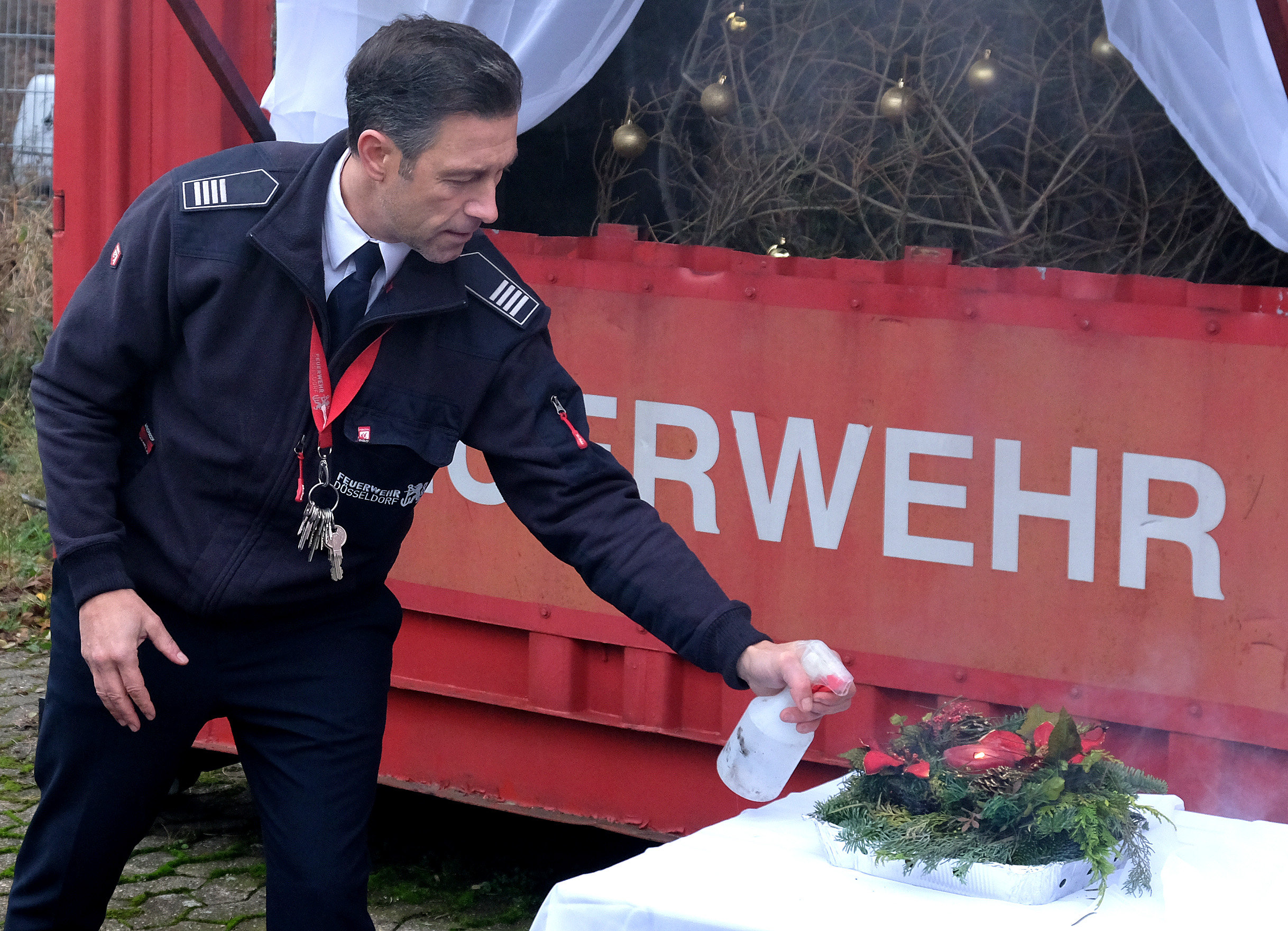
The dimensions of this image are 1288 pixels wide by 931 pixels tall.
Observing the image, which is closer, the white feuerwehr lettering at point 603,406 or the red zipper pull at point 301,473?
the red zipper pull at point 301,473

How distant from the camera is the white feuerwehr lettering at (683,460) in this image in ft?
10.3

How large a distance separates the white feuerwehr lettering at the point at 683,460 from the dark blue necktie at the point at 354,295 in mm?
1113

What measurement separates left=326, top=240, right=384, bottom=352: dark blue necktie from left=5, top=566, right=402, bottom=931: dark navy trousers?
0.44m

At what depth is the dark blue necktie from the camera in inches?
83.1

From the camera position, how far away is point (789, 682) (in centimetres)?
190

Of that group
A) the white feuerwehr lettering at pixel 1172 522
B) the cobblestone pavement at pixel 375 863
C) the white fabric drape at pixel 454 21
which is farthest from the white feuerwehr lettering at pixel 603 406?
the cobblestone pavement at pixel 375 863

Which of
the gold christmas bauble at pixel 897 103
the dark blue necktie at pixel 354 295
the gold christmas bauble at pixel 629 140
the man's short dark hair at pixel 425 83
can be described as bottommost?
the dark blue necktie at pixel 354 295

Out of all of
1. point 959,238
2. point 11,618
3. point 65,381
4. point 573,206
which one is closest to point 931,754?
point 65,381

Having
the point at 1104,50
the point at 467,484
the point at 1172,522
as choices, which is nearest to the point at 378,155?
the point at 467,484

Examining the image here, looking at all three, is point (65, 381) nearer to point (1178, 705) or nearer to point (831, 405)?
point (831, 405)

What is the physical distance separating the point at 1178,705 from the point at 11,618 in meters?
5.25

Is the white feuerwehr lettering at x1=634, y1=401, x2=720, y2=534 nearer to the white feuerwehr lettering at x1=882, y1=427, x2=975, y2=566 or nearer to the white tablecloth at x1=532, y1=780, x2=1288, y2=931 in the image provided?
the white feuerwehr lettering at x1=882, y1=427, x2=975, y2=566

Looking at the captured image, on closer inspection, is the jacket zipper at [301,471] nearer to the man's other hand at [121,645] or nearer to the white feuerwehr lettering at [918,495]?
the man's other hand at [121,645]

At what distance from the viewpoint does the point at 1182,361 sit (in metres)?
2.70
